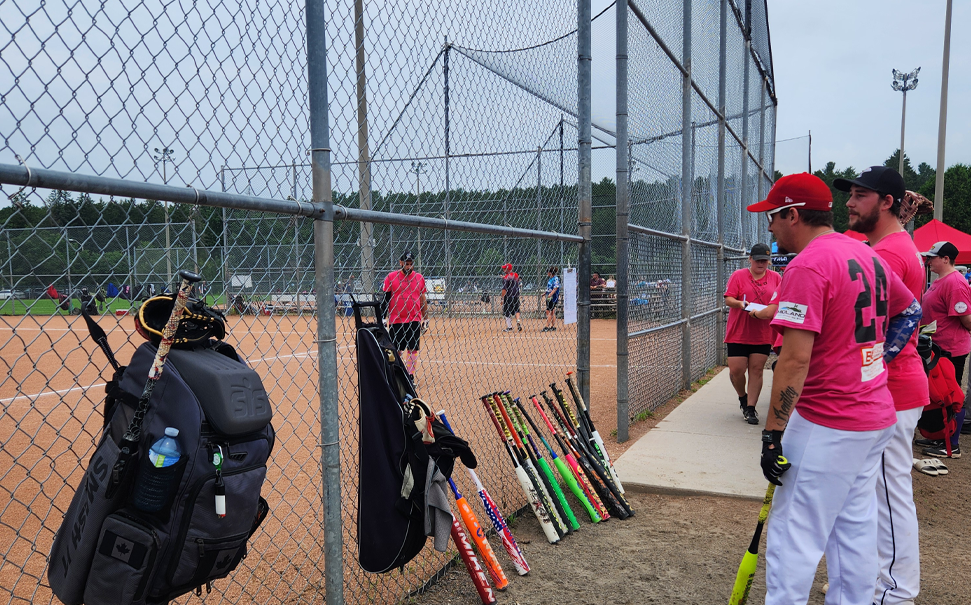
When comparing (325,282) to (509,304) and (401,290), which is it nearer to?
(401,290)

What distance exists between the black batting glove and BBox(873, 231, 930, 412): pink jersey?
0.93 m

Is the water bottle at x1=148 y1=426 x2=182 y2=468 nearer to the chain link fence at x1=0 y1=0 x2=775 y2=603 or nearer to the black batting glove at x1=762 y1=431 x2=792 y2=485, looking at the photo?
the chain link fence at x1=0 y1=0 x2=775 y2=603

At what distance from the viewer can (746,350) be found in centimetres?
718

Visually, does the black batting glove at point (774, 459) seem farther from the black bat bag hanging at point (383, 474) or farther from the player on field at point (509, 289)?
the player on field at point (509, 289)

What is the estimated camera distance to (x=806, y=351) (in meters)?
2.68

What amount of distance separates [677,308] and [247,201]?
24.9 feet

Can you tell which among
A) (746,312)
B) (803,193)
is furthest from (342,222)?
(746,312)

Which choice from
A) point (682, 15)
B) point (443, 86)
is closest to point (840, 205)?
point (682, 15)

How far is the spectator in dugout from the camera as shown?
7074mm

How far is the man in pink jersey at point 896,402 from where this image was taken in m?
3.08

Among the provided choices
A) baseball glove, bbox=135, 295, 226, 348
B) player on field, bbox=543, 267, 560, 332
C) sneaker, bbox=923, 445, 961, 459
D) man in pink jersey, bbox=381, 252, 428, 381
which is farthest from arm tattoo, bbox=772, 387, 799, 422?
sneaker, bbox=923, 445, 961, 459

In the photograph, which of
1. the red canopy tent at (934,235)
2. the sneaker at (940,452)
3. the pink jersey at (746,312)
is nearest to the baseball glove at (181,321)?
the pink jersey at (746,312)

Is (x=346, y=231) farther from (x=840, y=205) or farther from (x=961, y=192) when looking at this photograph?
(x=840, y=205)

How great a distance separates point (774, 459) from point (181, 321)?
2336 mm
